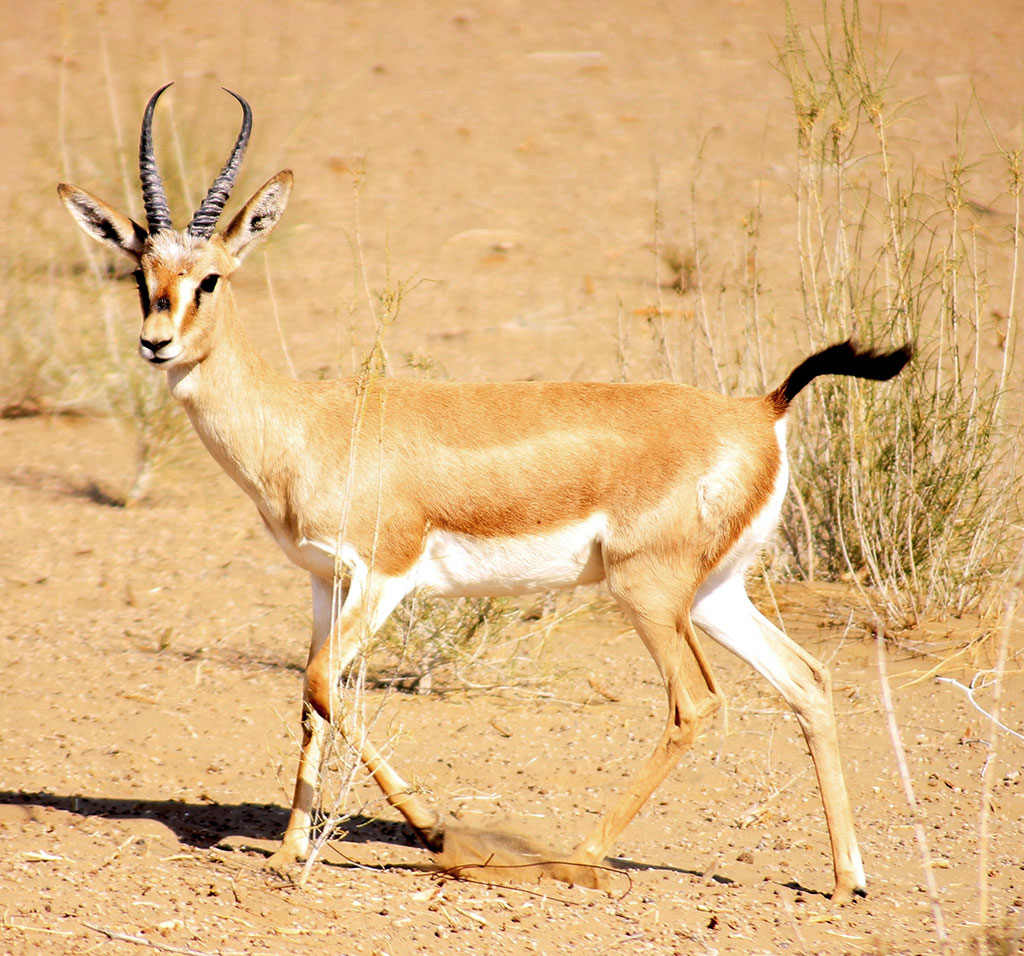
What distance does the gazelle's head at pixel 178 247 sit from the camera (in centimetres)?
513

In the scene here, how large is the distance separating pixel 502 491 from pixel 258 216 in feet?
5.59

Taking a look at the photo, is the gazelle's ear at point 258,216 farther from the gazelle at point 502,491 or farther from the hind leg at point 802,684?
the hind leg at point 802,684

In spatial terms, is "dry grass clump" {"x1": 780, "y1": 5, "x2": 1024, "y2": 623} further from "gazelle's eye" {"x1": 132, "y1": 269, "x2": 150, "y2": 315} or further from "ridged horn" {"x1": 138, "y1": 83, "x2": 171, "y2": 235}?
"gazelle's eye" {"x1": 132, "y1": 269, "x2": 150, "y2": 315}

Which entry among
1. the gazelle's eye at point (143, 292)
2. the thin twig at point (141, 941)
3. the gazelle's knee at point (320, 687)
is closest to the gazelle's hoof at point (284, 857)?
the gazelle's knee at point (320, 687)

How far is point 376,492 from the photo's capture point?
5.22 meters

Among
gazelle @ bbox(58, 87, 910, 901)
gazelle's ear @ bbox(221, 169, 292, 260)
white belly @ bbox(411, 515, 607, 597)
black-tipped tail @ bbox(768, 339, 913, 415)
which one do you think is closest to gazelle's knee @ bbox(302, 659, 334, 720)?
gazelle @ bbox(58, 87, 910, 901)

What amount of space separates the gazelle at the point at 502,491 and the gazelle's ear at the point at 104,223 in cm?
2

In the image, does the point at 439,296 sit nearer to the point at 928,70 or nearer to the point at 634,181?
the point at 634,181

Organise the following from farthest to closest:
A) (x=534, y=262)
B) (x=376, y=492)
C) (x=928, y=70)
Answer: (x=928, y=70) → (x=534, y=262) → (x=376, y=492)

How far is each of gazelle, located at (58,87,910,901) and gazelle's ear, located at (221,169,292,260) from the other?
0.16 metres

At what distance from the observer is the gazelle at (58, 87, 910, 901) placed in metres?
5.20

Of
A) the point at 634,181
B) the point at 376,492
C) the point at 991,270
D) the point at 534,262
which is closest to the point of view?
the point at 376,492

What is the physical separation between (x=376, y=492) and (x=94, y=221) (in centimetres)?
182

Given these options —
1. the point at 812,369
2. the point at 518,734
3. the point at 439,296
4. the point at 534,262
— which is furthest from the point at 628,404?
the point at 534,262
